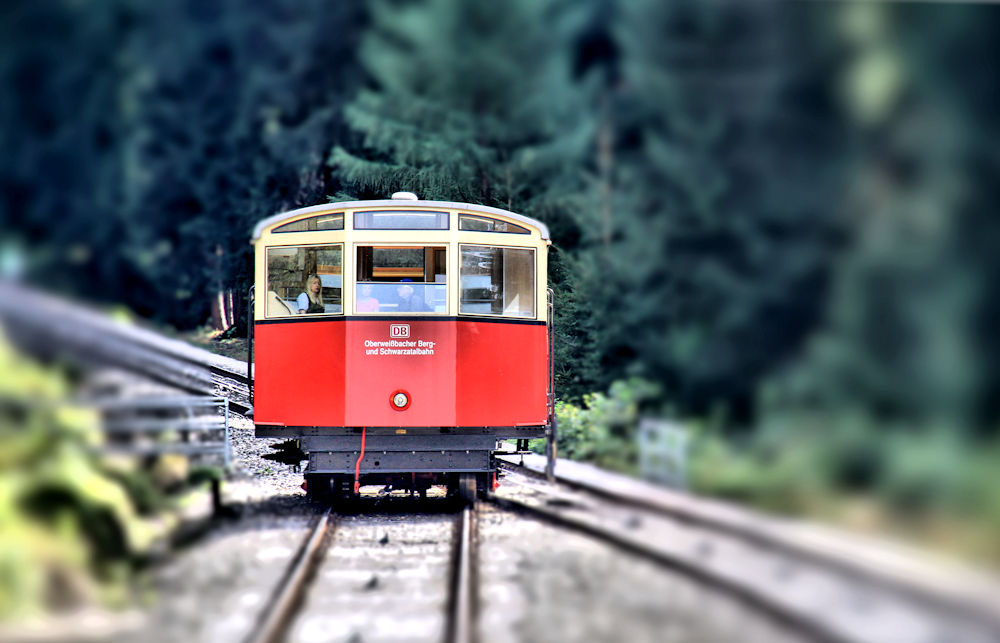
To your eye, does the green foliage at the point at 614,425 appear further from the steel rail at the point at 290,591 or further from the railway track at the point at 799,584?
the steel rail at the point at 290,591

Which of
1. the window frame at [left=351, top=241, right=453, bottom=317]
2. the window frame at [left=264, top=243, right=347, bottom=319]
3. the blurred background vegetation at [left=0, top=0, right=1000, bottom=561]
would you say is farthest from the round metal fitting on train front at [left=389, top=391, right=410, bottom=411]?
the blurred background vegetation at [left=0, top=0, right=1000, bottom=561]

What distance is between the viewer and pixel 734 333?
6.63 m

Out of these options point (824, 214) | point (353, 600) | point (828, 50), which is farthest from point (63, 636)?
point (828, 50)

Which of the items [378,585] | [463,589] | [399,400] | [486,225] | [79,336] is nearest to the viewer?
[79,336]

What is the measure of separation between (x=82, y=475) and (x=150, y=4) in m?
2.74

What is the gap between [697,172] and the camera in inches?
269

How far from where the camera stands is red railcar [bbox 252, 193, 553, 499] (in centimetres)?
1121

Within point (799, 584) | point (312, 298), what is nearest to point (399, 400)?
point (312, 298)

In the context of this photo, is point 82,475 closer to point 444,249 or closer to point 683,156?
point 683,156

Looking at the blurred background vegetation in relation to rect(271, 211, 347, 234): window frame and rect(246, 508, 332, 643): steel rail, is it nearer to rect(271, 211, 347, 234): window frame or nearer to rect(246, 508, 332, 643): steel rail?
rect(246, 508, 332, 643): steel rail

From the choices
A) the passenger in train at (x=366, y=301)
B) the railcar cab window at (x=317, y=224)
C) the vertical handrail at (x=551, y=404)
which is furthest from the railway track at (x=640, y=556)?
the railcar cab window at (x=317, y=224)

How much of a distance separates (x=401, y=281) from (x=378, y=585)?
4.05 metres

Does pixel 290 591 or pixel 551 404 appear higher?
pixel 551 404

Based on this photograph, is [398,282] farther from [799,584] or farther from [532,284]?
[799,584]
